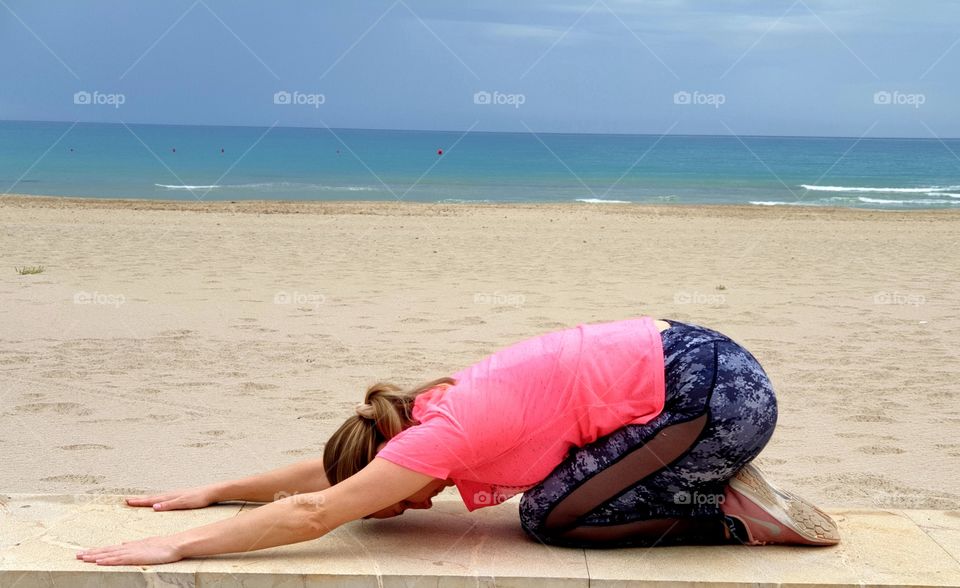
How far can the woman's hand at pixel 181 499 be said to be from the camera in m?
3.60

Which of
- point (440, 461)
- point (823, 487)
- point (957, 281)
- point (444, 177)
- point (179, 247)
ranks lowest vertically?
point (823, 487)

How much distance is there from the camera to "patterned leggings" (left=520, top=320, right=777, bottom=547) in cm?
305

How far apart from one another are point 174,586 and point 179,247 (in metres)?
11.0

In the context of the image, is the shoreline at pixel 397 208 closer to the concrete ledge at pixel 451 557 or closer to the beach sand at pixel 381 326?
the beach sand at pixel 381 326

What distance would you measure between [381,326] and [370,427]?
16.8ft

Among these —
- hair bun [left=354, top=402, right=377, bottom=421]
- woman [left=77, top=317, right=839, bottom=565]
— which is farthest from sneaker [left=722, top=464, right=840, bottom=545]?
hair bun [left=354, top=402, right=377, bottom=421]

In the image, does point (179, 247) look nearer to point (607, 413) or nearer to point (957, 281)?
point (957, 281)

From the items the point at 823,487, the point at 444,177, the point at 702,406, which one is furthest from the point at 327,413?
the point at 444,177

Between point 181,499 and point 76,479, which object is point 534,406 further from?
point 76,479

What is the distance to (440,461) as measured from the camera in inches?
114

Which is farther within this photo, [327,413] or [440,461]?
[327,413]

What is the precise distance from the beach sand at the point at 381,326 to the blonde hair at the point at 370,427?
167 cm

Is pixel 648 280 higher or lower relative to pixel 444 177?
lower

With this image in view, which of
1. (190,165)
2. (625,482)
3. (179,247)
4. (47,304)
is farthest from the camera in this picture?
(190,165)
